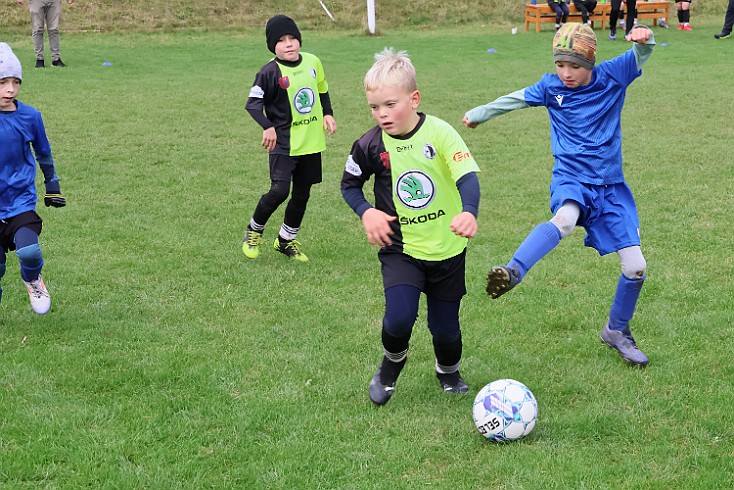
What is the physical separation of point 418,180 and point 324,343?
5.43 feet

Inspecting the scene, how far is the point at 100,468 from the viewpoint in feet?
14.1

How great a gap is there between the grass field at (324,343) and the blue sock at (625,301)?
10.0 inches

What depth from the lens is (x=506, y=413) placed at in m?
4.45

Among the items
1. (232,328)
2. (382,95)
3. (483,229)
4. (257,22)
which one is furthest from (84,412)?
(257,22)

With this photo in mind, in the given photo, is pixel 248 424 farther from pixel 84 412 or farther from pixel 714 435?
pixel 714 435

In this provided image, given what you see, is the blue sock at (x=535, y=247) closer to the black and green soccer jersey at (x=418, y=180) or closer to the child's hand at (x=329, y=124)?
the black and green soccer jersey at (x=418, y=180)

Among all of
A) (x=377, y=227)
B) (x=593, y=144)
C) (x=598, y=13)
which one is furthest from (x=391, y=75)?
(x=598, y=13)

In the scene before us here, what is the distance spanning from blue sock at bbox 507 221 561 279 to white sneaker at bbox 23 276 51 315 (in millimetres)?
3383

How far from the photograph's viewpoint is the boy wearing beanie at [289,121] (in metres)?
7.39

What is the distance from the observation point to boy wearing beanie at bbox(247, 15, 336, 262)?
7.39 metres

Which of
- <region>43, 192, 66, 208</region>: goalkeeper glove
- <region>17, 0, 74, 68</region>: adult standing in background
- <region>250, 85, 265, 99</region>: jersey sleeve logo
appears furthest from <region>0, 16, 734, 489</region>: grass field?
<region>17, 0, 74, 68</region>: adult standing in background

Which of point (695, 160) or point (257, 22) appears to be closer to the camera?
point (695, 160)

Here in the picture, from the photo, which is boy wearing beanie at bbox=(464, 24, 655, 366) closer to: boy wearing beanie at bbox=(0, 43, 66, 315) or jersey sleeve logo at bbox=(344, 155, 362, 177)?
jersey sleeve logo at bbox=(344, 155, 362, 177)

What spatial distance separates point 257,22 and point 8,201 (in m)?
22.8
